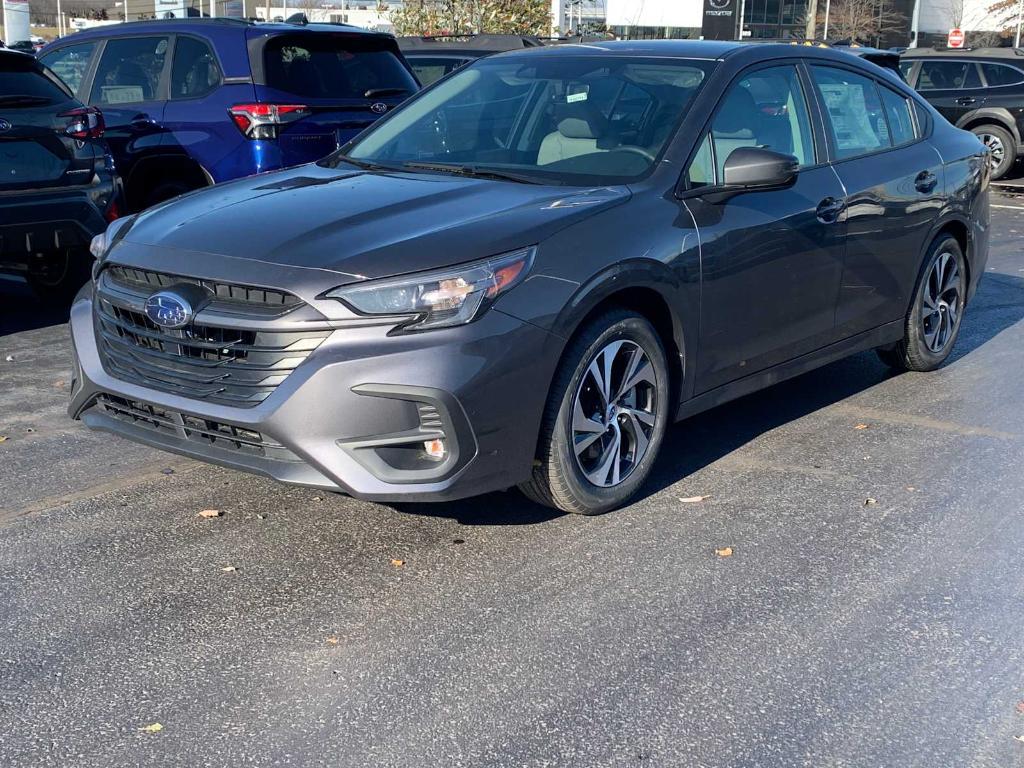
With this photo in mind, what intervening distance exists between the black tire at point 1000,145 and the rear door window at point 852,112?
13.0 m

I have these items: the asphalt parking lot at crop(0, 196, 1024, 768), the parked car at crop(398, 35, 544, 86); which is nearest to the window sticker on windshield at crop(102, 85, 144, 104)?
the asphalt parking lot at crop(0, 196, 1024, 768)

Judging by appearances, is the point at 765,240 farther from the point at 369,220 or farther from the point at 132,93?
the point at 132,93

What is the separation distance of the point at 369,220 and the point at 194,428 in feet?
3.07

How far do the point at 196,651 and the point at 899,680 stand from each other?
6.56 ft

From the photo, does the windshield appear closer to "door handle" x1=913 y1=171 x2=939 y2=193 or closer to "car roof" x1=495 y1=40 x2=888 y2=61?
"car roof" x1=495 y1=40 x2=888 y2=61

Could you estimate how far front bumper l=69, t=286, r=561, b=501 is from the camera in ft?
12.7

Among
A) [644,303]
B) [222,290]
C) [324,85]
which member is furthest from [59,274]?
[644,303]

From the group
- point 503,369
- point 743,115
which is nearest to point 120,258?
point 503,369

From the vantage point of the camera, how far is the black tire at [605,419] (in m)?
4.31

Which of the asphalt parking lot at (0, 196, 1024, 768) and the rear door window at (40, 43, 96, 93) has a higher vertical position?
the rear door window at (40, 43, 96, 93)

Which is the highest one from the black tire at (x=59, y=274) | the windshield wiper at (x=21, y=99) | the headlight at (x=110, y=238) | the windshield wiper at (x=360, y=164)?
the windshield wiper at (x=21, y=99)

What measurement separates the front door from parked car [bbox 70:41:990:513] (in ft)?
0.04

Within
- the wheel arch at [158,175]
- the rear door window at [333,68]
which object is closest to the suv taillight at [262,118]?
the rear door window at [333,68]

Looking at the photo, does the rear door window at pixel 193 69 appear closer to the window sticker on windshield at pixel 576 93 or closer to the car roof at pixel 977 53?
the window sticker on windshield at pixel 576 93
